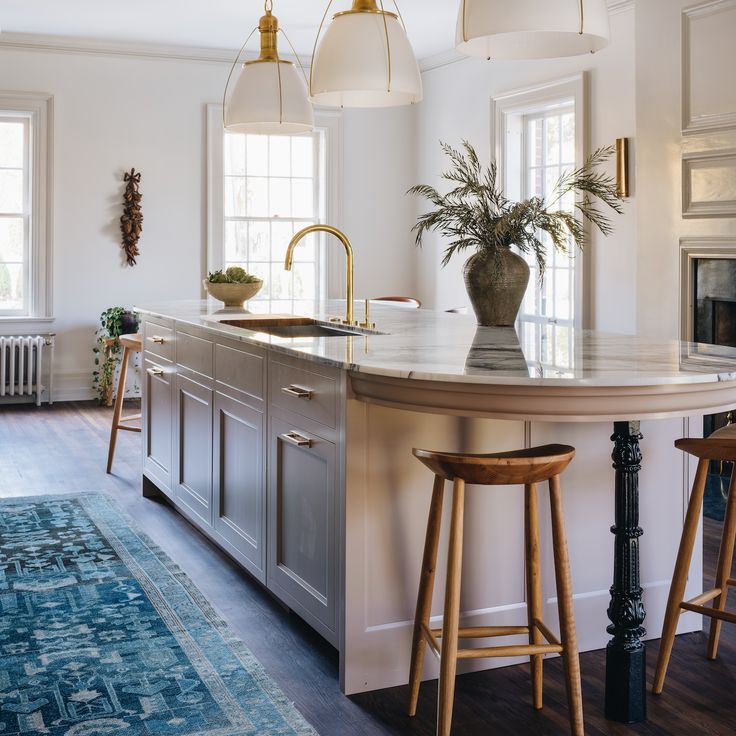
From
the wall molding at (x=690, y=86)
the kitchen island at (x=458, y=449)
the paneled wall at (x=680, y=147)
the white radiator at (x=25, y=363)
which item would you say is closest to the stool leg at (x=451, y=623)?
the kitchen island at (x=458, y=449)

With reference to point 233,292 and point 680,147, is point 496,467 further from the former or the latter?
point 680,147

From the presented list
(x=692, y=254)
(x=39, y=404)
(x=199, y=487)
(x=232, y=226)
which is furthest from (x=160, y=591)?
(x=232, y=226)

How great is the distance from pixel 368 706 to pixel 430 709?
6.9 inches

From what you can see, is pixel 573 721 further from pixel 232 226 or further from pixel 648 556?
pixel 232 226

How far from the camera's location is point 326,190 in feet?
29.8

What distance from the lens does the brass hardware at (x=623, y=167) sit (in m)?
6.35

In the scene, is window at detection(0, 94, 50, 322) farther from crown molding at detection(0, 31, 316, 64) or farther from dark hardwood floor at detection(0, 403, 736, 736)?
dark hardwood floor at detection(0, 403, 736, 736)

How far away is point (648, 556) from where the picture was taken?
319cm

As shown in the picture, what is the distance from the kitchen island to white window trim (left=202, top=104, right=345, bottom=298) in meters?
5.23

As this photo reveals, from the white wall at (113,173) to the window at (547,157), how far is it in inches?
106

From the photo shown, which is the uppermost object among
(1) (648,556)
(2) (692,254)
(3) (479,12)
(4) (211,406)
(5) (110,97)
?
(5) (110,97)

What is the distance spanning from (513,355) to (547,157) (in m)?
4.96

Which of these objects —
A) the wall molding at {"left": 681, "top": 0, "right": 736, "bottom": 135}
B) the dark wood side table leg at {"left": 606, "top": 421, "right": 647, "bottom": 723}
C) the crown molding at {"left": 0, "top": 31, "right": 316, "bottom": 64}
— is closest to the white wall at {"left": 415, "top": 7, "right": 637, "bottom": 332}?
the wall molding at {"left": 681, "top": 0, "right": 736, "bottom": 135}

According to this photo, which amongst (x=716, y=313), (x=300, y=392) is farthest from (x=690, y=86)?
(x=300, y=392)
